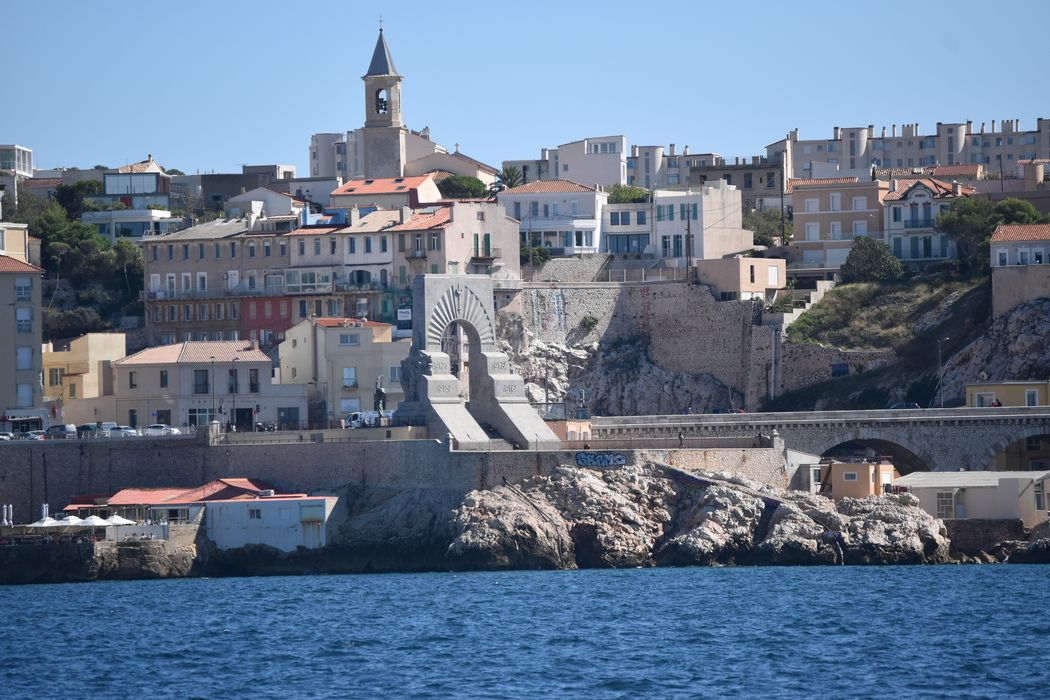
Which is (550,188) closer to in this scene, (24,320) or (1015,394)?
(24,320)

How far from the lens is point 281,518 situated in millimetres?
72688

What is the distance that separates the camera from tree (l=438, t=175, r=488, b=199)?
117 m

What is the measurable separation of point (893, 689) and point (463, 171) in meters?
75.6

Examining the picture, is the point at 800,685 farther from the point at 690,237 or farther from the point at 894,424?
the point at 690,237

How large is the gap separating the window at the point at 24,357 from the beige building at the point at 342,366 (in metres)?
10.3

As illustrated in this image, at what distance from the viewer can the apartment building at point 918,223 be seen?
106m

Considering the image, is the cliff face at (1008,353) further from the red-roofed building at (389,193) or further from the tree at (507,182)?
the tree at (507,182)

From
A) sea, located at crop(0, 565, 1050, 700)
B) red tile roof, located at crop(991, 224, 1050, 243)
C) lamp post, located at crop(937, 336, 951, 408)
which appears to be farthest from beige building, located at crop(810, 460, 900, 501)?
red tile roof, located at crop(991, 224, 1050, 243)

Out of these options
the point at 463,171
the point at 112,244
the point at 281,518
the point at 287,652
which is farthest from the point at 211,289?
the point at 287,652

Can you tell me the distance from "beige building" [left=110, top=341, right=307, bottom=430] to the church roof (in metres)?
35.5

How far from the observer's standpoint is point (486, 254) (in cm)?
10300

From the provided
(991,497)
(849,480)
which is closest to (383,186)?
(849,480)

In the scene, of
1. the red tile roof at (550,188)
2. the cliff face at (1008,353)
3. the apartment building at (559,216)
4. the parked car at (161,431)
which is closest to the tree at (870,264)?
the cliff face at (1008,353)

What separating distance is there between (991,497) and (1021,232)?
22.7 meters
